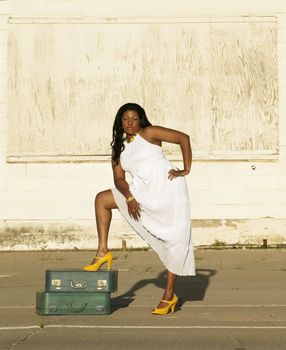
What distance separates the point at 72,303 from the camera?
26.9 ft

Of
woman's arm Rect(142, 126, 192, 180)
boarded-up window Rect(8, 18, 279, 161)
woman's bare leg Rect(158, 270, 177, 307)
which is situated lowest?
woman's bare leg Rect(158, 270, 177, 307)

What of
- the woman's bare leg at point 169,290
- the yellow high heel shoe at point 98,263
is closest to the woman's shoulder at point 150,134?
the yellow high heel shoe at point 98,263

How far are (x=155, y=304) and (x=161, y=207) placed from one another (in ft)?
4.13

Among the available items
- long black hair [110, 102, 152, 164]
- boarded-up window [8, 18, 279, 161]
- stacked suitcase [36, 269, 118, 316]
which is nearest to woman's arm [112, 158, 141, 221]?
long black hair [110, 102, 152, 164]

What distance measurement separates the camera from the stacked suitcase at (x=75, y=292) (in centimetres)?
817

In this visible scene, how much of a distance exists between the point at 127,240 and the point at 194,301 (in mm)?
5449

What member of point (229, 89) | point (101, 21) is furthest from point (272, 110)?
point (101, 21)

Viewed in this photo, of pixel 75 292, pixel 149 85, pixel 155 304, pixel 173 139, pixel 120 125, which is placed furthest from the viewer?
pixel 149 85

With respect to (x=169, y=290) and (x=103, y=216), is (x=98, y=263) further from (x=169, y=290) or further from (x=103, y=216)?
(x=169, y=290)

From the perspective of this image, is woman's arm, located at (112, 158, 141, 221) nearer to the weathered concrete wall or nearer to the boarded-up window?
the weathered concrete wall

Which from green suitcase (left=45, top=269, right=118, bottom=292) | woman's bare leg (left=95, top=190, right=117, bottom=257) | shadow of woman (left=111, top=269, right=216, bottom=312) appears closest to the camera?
green suitcase (left=45, top=269, right=118, bottom=292)

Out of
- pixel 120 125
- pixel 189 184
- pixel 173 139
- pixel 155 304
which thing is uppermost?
pixel 120 125

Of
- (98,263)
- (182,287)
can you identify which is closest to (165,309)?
(98,263)

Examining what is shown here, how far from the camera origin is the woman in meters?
8.34
